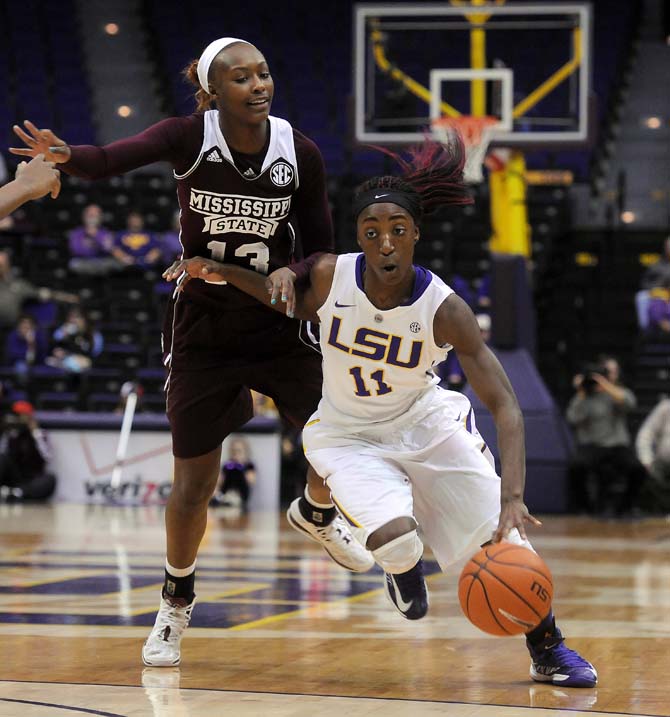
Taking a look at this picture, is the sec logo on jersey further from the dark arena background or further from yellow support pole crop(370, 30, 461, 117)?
yellow support pole crop(370, 30, 461, 117)

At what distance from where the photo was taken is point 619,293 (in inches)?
742

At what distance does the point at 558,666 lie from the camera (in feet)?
15.7

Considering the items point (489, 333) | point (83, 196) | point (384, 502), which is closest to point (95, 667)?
point (384, 502)

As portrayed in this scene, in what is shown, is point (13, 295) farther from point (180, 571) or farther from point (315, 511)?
point (180, 571)

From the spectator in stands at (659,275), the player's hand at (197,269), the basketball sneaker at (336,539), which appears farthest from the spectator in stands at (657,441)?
the player's hand at (197,269)

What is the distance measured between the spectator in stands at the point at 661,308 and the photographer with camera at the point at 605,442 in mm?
2057

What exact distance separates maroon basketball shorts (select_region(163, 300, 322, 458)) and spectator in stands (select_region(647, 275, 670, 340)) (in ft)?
38.3

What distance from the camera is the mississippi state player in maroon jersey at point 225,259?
16.7 feet

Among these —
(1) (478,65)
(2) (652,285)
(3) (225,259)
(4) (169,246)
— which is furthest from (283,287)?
(4) (169,246)

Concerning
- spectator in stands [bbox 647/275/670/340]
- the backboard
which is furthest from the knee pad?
spectator in stands [bbox 647/275/670/340]

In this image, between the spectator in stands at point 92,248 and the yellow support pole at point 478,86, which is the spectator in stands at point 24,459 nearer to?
the spectator in stands at point 92,248

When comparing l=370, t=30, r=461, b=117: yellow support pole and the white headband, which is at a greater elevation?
l=370, t=30, r=461, b=117: yellow support pole

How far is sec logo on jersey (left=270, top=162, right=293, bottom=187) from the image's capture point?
5.21m

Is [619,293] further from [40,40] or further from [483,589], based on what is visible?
[483,589]
